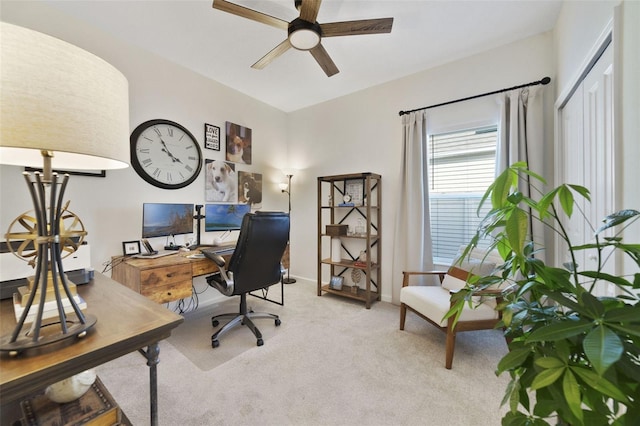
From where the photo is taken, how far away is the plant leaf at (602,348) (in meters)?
0.39

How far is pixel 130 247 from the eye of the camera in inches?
92.3

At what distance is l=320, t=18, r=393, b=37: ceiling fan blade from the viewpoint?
5.87ft

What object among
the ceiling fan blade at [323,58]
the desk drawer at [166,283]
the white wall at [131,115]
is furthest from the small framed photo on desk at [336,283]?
the ceiling fan blade at [323,58]

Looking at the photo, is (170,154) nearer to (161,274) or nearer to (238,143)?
(238,143)

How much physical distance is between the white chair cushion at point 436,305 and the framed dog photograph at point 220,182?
7.94ft

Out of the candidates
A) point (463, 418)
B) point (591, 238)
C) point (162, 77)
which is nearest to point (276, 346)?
point (463, 418)

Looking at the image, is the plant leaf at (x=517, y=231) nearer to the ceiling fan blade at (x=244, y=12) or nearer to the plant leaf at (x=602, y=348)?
the plant leaf at (x=602, y=348)

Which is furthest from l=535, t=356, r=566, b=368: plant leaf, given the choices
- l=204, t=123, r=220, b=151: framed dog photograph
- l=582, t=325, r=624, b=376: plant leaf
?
l=204, t=123, r=220, b=151: framed dog photograph

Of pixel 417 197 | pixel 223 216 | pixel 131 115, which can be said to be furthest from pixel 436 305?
pixel 131 115

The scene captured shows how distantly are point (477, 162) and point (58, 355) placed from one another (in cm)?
332

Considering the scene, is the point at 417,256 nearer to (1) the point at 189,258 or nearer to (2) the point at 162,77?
(1) the point at 189,258

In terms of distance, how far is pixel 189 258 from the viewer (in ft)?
7.38

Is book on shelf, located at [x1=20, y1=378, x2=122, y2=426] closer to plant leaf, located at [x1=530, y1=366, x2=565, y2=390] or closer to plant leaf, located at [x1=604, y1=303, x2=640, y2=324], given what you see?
plant leaf, located at [x1=530, y1=366, x2=565, y2=390]

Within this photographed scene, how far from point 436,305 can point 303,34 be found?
2.35 metres
